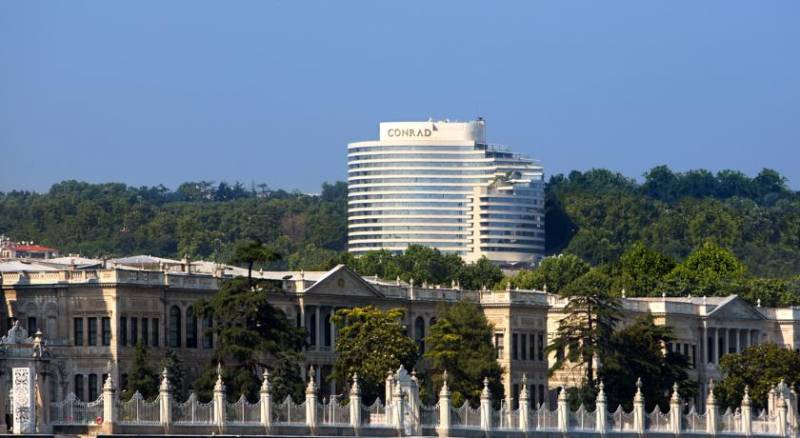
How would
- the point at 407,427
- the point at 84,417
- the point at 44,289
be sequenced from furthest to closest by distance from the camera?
1. the point at 44,289
2. the point at 407,427
3. the point at 84,417

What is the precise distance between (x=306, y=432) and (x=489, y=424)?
1067 centimetres

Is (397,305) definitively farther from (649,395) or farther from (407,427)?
(407,427)

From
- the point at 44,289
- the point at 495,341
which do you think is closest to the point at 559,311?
the point at 495,341

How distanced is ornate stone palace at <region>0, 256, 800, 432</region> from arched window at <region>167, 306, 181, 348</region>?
0.16 feet

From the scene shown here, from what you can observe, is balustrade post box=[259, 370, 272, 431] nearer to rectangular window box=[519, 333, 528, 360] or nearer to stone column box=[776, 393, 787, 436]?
stone column box=[776, 393, 787, 436]

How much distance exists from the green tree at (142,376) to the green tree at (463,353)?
1555 cm

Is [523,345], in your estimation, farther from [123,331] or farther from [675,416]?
[675,416]

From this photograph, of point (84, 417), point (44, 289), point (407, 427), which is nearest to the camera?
point (84, 417)

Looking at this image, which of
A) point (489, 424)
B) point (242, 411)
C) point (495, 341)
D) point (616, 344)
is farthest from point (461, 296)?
point (242, 411)

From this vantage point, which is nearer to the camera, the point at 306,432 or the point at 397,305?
the point at 306,432

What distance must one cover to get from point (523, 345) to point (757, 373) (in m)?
21.3

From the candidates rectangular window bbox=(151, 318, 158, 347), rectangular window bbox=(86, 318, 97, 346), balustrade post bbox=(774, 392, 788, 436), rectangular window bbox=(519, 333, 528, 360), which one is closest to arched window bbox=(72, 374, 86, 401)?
rectangular window bbox=(86, 318, 97, 346)

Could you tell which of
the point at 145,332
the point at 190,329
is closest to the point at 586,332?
the point at 190,329

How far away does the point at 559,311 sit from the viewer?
561ft
